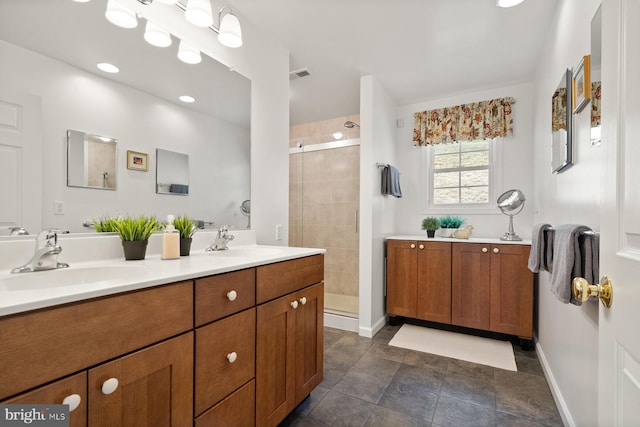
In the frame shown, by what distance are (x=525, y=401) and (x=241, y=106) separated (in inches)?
102

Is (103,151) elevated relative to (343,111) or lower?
lower

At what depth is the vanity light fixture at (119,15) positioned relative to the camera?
1.28m

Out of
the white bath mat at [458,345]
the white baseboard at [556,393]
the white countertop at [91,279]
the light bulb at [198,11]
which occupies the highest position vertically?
the light bulb at [198,11]

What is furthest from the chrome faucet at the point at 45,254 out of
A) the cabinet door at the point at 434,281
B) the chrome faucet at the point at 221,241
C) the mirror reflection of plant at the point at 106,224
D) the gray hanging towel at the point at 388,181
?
the cabinet door at the point at 434,281

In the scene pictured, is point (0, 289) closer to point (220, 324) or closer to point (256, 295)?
point (220, 324)

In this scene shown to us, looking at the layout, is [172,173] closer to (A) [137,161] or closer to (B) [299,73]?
(A) [137,161]

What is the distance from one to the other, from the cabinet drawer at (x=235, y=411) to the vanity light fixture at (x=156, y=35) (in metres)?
1.66

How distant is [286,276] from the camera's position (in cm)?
145

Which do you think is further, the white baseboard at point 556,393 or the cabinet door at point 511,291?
the cabinet door at point 511,291

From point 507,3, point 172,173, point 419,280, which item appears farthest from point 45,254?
point 419,280

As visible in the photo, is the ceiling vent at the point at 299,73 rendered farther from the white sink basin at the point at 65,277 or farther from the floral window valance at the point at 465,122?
the white sink basin at the point at 65,277

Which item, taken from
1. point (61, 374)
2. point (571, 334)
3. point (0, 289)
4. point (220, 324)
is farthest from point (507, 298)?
point (0, 289)

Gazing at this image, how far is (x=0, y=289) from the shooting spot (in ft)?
2.83

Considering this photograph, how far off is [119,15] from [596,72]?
2037mm
